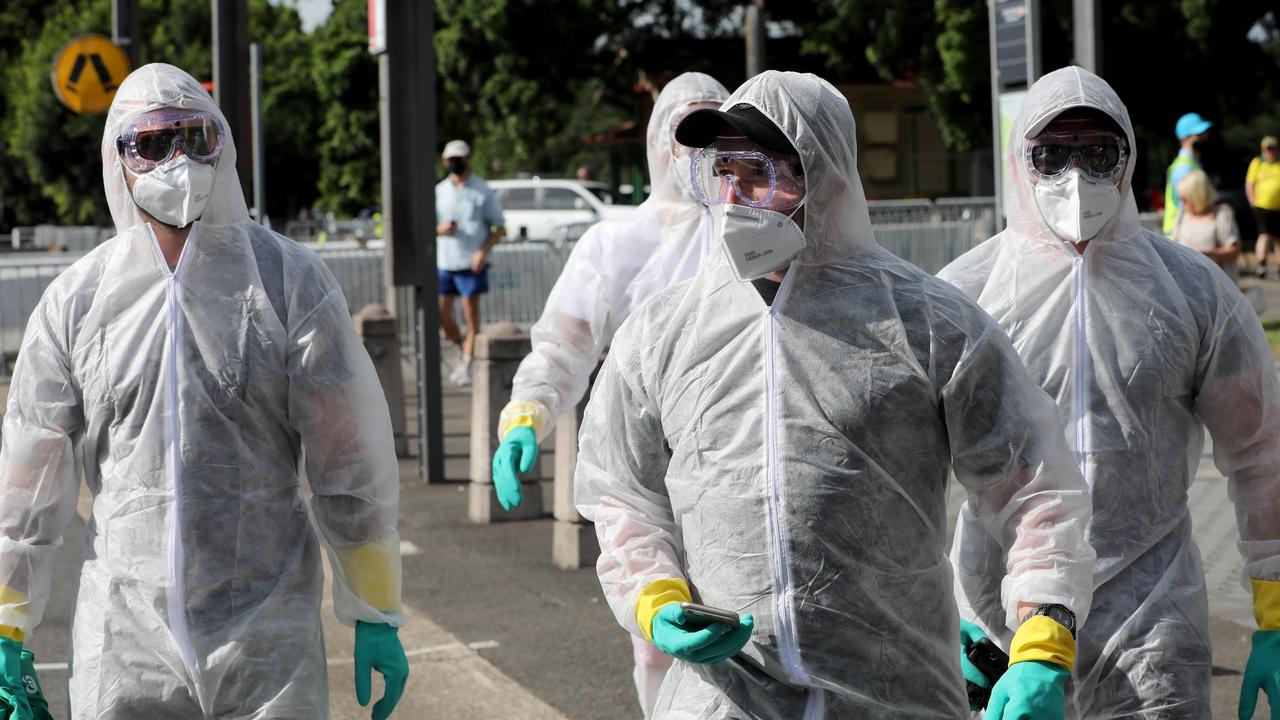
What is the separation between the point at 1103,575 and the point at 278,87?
47.9 m

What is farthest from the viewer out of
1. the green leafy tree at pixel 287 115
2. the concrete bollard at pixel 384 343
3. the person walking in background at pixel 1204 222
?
the green leafy tree at pixel 287 115

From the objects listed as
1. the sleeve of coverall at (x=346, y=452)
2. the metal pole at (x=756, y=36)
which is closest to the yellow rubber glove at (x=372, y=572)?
the sleeve of coverall at (x=346, y=452)

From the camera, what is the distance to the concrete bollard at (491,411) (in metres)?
8.66

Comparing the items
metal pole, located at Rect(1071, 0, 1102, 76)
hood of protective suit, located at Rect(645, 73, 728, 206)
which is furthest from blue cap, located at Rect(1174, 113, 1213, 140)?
hood of protective suit, located at Rect(645, 73, 728, 206)

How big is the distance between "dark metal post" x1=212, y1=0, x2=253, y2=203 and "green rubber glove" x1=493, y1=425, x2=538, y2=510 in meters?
5.82

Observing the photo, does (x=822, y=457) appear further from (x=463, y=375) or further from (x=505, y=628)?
(x=463, y=375)

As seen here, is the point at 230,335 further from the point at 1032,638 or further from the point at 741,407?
the point at 1032,638

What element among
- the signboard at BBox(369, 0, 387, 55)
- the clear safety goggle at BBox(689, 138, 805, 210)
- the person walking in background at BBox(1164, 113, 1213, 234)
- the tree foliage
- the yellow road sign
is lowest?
the clear safety goggle at BBox(689, 138, 805, 210)

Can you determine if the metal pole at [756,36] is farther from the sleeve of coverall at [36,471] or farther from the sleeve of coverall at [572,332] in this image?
the sleeve of coverall at [36,471]

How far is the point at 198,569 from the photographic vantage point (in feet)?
A: 10.8

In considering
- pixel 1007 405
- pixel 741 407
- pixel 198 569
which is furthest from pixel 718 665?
pixel 198 569

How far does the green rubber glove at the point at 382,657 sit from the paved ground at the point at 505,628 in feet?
6.48

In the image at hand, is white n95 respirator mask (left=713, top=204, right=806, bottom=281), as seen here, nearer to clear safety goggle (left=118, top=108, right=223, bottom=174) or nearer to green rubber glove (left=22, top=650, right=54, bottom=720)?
clear safety goggle (left=118, top=108, right=223, bottom=174)

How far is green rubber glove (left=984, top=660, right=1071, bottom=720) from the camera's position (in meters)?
2.84
